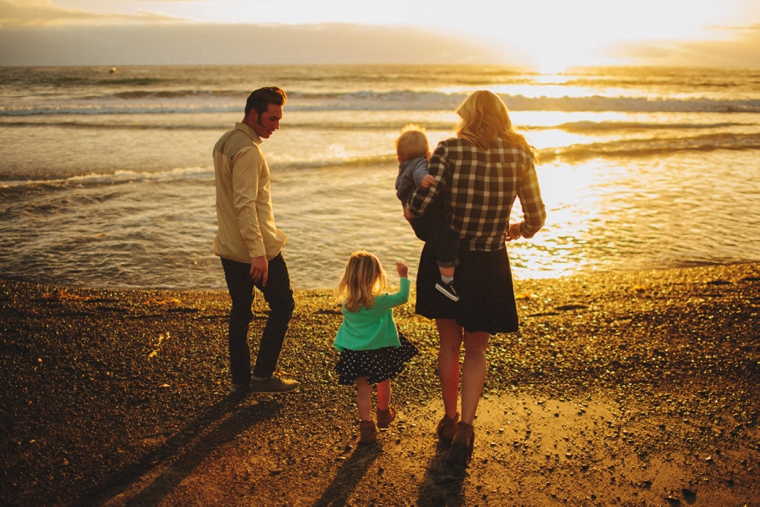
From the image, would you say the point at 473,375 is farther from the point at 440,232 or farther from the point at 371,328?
the point at 440,232

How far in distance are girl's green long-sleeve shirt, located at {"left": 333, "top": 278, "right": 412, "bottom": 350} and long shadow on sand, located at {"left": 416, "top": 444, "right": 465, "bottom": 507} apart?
70 centimetres

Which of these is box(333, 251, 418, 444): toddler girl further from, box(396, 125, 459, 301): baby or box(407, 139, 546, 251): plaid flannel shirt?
box(407, 139, 546, 251): plaid flannel shirt

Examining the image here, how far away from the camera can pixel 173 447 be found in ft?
10.7

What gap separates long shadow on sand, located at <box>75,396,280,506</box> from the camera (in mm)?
2854

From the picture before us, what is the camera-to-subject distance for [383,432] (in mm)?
3467

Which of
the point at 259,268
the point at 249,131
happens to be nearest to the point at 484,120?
the point at 249,131

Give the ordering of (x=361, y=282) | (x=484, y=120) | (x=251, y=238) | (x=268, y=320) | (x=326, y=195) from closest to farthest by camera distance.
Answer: (x=484, y=120) < (x=361, y=282) < (x=251, y=238) < (x=268, y=320) < (x=326, y=195)

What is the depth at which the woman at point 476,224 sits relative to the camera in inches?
112

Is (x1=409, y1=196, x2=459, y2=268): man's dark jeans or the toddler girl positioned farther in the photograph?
the toddler girl

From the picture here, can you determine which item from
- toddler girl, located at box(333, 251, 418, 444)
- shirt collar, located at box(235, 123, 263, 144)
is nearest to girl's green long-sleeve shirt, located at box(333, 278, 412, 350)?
toddler girl, located at box(333, 251, 418, 444)

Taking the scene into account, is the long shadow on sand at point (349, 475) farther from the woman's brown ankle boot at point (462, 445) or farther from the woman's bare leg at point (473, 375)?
the woman's bare leg at point (473, 375)

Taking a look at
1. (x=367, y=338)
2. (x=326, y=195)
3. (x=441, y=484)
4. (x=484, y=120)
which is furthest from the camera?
(x=326, y=195)

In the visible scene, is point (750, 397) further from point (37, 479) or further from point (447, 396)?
point (37, 479)

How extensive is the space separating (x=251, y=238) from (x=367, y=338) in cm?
92
